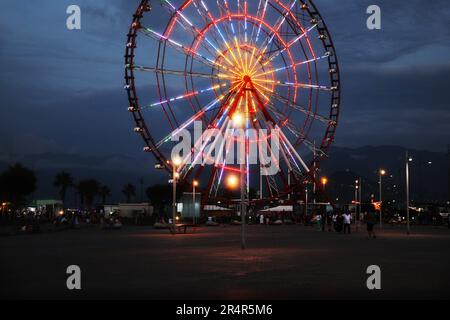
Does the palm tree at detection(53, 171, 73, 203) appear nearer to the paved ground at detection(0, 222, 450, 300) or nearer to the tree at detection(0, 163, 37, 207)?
the tree at detection(0, 163, 37, 207)

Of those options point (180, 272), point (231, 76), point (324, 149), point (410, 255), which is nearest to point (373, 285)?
point (180, 272)

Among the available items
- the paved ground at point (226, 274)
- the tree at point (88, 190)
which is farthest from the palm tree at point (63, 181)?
the paved ground at point (226, 274)

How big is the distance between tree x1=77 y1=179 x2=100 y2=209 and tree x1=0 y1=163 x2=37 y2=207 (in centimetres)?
6724

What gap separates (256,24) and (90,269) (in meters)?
35.8

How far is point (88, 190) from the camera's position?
187 meters

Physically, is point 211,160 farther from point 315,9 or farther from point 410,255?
point 410,255

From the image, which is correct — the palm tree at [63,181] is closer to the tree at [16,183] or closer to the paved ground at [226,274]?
the tree at [16,183]

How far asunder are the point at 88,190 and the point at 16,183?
2811 inches

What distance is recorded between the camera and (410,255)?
23.7 metres

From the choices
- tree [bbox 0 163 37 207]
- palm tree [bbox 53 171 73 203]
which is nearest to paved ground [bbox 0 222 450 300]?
tree [bbox 0 163 37 207]

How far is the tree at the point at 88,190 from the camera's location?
613 feet

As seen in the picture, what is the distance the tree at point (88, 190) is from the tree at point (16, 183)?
67.2 meters

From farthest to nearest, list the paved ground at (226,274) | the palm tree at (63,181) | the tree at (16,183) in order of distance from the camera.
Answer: the palm tree at (63,181)
the tree at (16,183)
the paved ground at (226,274)

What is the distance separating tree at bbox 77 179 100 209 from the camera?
187 meters
